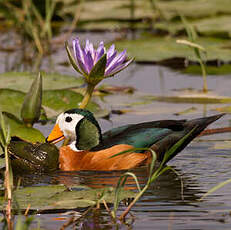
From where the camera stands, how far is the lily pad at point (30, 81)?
6852 millimetres

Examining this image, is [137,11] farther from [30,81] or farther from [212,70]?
[30,81]

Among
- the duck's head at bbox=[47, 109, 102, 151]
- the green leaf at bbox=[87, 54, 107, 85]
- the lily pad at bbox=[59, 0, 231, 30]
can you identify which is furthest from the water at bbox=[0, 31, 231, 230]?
the lily pad at bbox=[59, 0, 231, 30]

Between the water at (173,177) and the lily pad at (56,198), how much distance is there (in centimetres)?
9

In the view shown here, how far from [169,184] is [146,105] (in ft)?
7.68

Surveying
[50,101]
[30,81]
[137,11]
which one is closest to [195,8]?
[137,11]

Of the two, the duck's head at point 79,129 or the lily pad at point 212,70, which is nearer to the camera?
the duck's head at point 79,129

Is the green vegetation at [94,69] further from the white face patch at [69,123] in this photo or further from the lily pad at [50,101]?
the white face patch at [69,123]

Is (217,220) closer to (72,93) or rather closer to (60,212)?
(60,212)

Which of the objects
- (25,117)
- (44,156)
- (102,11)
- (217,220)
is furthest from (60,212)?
(102,11)

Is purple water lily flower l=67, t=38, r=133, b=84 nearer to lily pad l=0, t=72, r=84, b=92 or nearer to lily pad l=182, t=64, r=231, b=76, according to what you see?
lily pad l=0, t=72, r=84, b=92

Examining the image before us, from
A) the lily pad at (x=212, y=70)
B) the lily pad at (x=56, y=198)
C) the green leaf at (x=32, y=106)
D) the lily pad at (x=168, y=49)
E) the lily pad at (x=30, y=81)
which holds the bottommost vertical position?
the lily pad at (x=56, y=198)

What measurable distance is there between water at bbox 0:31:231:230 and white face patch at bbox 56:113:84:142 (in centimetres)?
37

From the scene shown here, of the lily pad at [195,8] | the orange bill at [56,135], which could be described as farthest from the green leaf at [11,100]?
the lily pad at [195,8]

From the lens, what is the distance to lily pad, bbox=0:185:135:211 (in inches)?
155
